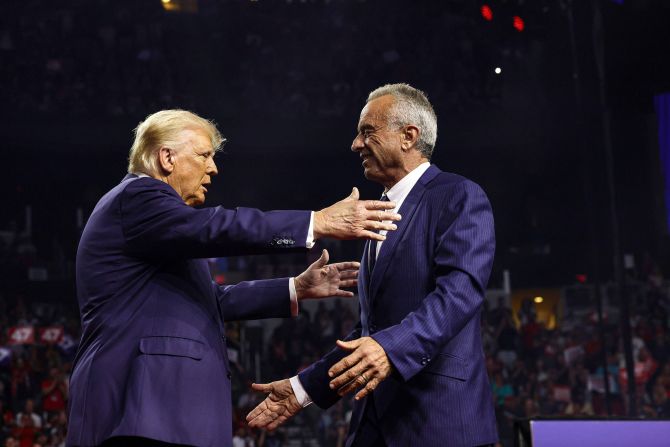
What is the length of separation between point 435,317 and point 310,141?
10026 millimetres

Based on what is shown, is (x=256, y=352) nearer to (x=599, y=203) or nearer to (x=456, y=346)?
(x=599, y=203)

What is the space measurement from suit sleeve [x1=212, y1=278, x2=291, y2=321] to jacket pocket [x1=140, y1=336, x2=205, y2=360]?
54 cm

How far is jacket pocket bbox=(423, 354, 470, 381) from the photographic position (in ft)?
6.56

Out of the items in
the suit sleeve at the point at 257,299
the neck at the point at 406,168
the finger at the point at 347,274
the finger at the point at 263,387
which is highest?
the neck at the point at 406,168

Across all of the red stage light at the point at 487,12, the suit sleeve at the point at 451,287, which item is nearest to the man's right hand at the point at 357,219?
the suit sleeve at the point at 451,287

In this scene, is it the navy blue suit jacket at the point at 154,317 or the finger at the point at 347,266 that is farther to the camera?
the finger at the point at 347,266

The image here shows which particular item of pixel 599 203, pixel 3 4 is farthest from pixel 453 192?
pixel 3 4

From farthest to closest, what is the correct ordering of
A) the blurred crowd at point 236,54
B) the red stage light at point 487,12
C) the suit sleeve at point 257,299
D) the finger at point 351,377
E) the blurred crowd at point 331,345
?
1. the blurred crowd at point 236,54
2. the red stage light at point 487,12
3. the blurred crowd at point 331,345
4. the suit sleeve at point 257,299
5. the finger at point 351,377

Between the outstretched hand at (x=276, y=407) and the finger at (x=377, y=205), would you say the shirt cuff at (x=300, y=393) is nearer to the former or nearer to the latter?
the outstretched hand at (x=276, y=407)

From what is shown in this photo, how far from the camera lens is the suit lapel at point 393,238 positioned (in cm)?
212

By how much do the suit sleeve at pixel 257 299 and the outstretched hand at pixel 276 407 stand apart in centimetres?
33

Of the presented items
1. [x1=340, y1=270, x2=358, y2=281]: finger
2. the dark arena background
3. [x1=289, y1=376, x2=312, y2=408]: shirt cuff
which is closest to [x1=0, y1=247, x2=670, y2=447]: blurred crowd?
the dark arena background

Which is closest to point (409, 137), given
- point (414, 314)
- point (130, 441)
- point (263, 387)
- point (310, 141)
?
point (414, 314)

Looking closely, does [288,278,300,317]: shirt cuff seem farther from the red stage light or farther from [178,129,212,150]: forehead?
the red stage light
